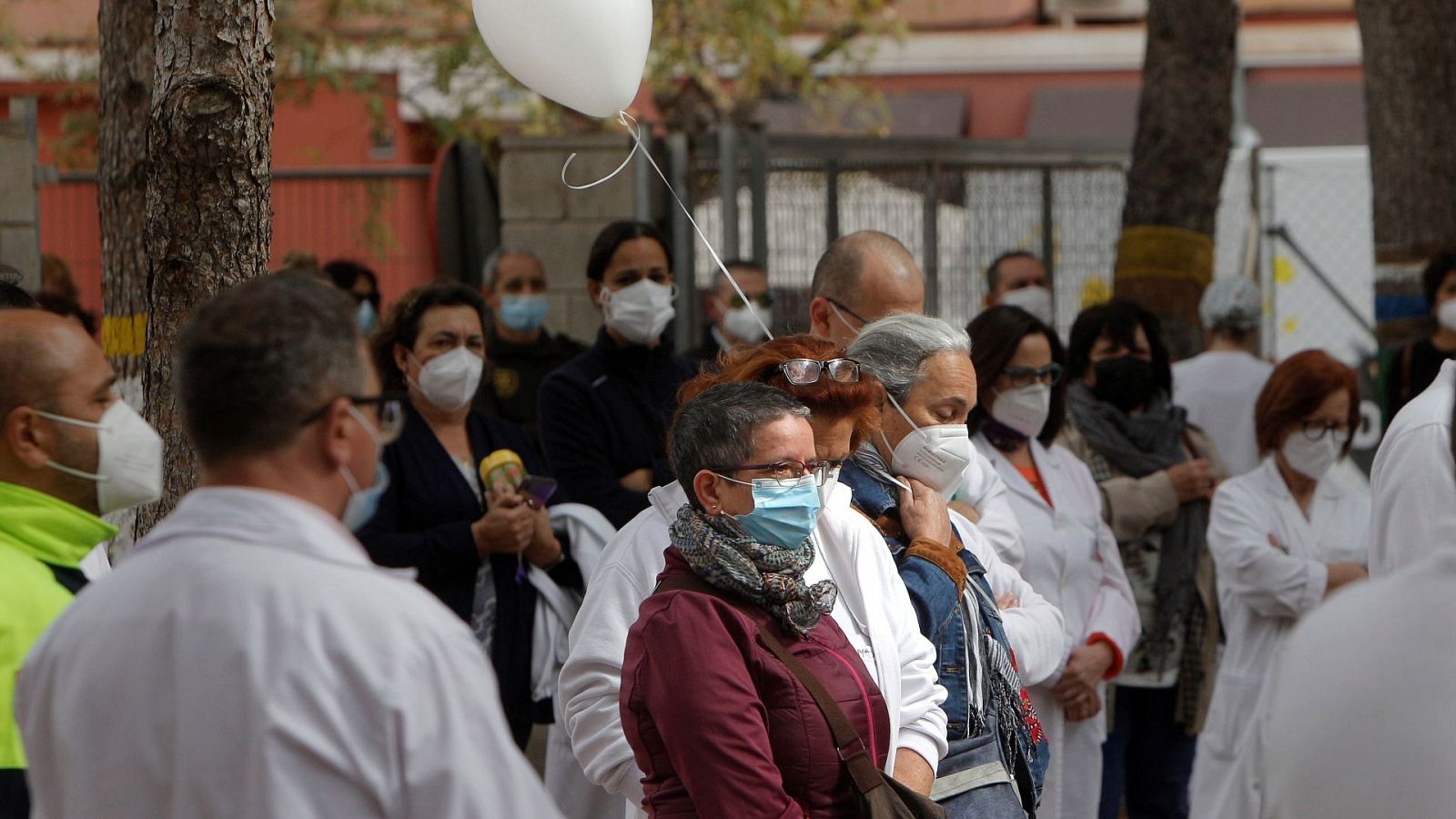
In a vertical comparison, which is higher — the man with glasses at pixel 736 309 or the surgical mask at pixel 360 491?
the man with glasses at pixel 736 309

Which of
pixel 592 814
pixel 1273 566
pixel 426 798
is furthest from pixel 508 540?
pixel 426 798

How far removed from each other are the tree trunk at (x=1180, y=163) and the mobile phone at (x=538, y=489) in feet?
13.9

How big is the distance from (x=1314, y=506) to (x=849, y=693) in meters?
3.32

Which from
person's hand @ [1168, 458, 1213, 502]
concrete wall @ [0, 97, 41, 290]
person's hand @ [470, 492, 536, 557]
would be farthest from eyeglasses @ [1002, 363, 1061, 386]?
concrete wall @ [0, 97, 41, 290]

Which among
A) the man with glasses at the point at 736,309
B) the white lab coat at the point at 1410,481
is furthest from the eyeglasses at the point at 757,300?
the white lab coat at the point at 1410,481

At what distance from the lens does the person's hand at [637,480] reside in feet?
18.3

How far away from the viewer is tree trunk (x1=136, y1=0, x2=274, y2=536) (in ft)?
12.9

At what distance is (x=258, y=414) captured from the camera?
2.26 m

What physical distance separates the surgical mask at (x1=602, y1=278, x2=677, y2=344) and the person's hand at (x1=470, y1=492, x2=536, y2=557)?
864 millimetres

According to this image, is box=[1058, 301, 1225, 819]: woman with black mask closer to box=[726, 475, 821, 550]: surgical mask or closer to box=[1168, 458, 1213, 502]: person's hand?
box=[1168, 458, 1213, 502]: person's hand

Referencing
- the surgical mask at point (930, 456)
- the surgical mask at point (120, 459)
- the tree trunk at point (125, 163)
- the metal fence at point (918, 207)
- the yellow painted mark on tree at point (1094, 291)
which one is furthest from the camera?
the yellow painted mark on tree at point (1094, 291)

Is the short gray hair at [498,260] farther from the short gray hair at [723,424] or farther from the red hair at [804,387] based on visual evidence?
the short gray hair at [723,424]

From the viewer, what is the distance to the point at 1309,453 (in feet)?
19.7

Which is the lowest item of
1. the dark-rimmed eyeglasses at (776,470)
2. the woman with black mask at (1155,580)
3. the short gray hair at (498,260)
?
the woman with black mask at (1155,580)
